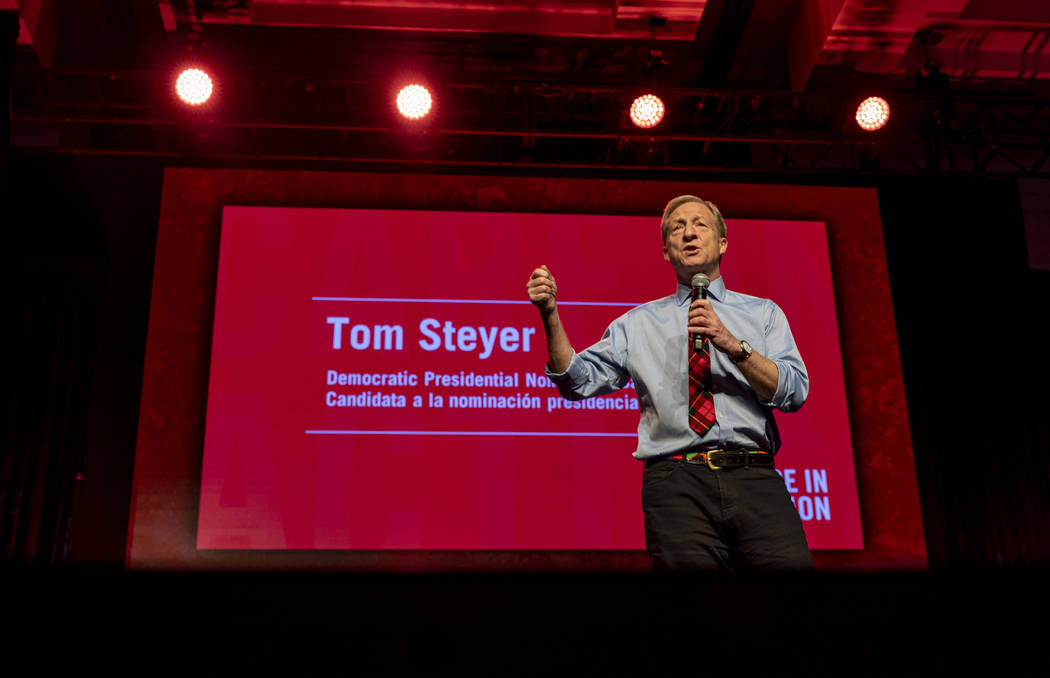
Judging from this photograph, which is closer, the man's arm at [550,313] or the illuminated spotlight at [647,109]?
the man's arm at [550,313]

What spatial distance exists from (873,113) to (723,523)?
316cm

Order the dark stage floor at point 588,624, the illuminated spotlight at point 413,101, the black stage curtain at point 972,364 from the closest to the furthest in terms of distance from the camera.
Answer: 1. the dark stage floor at point 588,624
2. the illuminated spotlight at point 413,101
3. the black stage curtain at point 972,364

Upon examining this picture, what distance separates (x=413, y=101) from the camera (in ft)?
13.5

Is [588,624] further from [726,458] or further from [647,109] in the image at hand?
[647,109]

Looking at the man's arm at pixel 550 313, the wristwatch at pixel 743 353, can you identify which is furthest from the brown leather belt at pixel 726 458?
the man's arm at pixel 550 313

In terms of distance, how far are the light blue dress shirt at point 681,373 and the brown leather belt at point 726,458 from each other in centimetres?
2

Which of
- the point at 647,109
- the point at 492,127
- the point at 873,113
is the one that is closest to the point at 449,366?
the point at 492,127

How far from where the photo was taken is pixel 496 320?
3.94 meters

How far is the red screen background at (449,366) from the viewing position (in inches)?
147

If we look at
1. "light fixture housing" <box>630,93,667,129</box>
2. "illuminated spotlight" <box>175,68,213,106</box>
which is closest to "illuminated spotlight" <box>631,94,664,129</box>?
"light fixture housing" <box>630,93,667,129</box>

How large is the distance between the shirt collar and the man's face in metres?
0.02

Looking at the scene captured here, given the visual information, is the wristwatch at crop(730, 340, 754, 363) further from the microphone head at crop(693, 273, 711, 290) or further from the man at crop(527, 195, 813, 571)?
the microphone head at crop(693, 273, 711, 290)

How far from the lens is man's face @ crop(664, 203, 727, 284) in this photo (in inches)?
82.2

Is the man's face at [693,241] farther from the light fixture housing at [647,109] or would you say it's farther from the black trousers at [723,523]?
the light fixture housing at [647,109]
